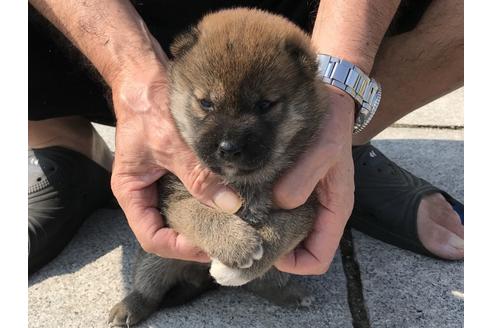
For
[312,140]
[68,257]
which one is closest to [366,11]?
[312,140]

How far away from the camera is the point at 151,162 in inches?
73.2

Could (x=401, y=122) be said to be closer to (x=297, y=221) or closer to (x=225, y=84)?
(x=297, y=221)

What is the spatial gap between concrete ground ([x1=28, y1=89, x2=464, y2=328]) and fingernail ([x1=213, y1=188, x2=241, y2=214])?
580 mm

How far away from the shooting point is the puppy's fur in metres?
1.65

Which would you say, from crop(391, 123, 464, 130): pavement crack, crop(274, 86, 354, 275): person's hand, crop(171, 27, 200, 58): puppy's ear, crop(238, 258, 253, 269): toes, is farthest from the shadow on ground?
crop(391, 123, 464, 130): pavement crack

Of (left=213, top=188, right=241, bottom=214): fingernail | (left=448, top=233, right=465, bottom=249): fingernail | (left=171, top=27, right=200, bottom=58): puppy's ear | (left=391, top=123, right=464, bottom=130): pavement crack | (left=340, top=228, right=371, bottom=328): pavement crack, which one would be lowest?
(left=340, top=228, right=371, bottom=328): pavement crack

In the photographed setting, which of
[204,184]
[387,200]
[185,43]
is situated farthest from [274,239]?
[387,200]

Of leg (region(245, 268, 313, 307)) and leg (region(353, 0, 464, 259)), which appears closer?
leg (region(245, 268, 313, 307))

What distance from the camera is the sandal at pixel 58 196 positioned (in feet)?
8.05

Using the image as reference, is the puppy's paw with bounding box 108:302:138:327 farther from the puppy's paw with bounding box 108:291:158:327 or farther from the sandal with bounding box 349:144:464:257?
the sandal with bounding box 349:144:464:257

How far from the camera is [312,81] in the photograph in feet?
5.98

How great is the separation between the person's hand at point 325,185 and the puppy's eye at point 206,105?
1.18ft

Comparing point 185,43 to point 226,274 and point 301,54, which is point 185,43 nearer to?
point 301,54

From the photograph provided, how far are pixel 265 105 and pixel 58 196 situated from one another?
1.41 metres
